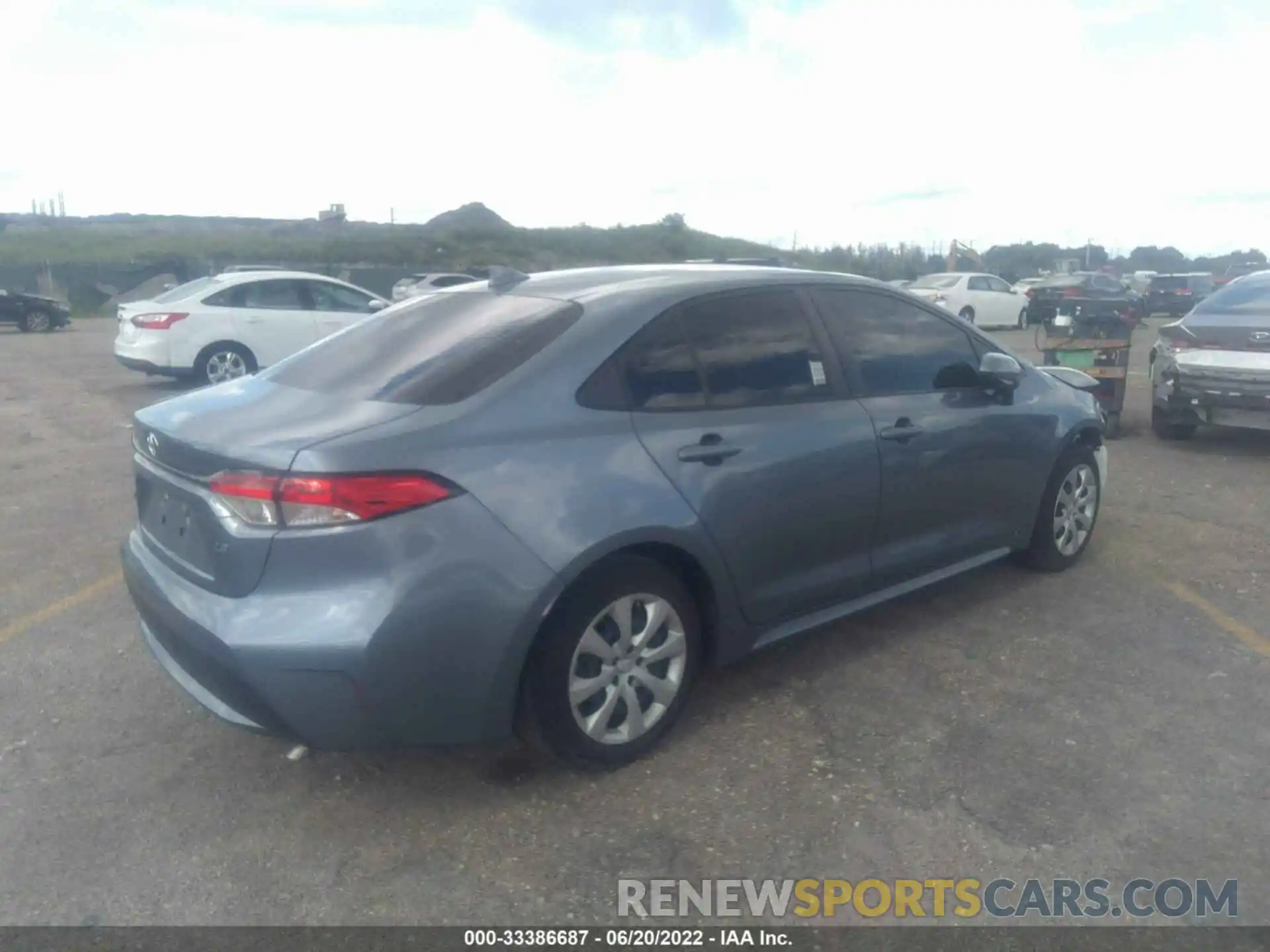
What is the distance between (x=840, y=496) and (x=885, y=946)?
1839 mm

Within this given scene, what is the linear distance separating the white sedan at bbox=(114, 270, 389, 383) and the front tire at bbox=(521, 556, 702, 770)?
9.77 m

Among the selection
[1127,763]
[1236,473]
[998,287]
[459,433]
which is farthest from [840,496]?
[998,287]

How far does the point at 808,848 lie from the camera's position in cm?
329

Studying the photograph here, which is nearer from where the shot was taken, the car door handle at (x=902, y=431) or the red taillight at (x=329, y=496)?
the red taillight at (x=329, y=496)

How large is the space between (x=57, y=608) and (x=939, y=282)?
73.7 ft

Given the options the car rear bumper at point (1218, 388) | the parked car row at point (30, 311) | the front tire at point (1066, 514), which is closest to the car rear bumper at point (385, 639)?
the front tire at point (1066, 514)

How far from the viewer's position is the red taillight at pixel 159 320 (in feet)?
42.2

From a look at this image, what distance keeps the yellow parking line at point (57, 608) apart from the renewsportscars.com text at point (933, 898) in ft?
11.2

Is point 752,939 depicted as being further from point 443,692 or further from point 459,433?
point 459,433

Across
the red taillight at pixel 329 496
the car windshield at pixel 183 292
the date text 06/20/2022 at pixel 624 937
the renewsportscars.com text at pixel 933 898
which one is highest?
the car windshield at pixel 183 292

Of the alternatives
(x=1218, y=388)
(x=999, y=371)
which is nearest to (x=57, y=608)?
(x=999, y=371)

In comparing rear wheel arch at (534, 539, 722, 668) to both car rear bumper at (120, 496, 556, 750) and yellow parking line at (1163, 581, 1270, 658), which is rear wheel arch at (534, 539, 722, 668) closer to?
car rear bumper at (120, 496, 556, 750)

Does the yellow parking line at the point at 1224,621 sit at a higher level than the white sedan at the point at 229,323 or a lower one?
lower

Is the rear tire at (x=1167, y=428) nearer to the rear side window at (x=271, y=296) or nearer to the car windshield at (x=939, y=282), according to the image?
the rear side window at (x=271, y=296)
